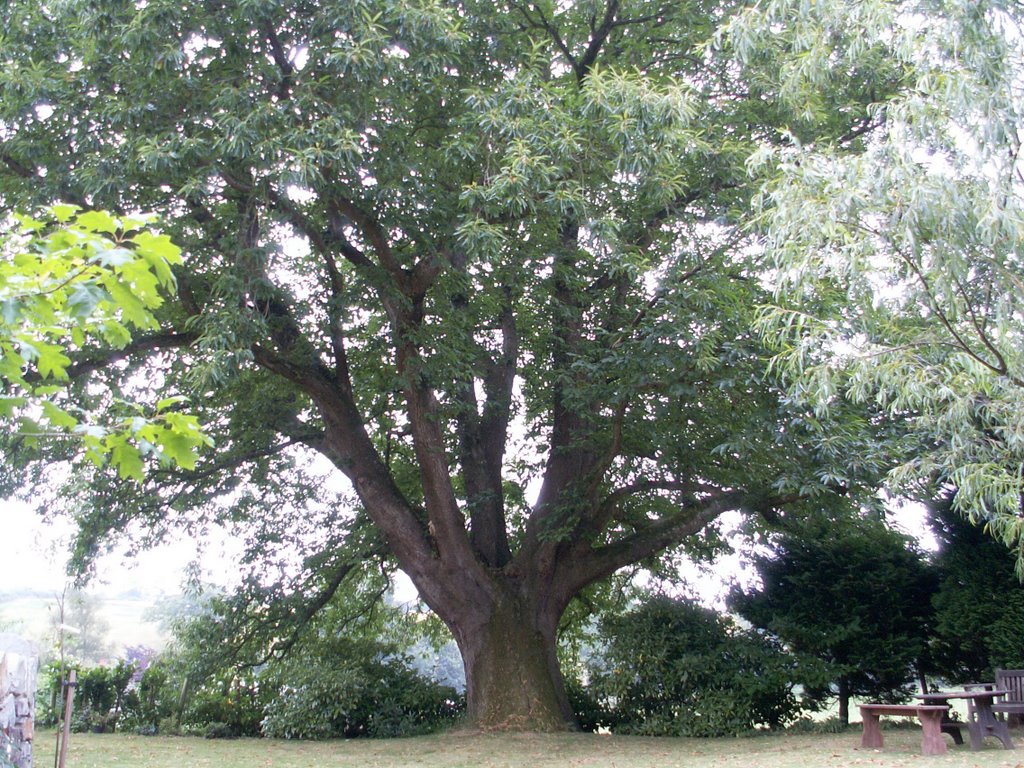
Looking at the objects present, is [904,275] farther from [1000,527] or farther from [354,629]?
[354,629]

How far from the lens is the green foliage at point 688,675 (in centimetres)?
1059

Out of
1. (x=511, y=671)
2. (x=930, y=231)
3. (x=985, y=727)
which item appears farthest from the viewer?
(x=511, y=671)

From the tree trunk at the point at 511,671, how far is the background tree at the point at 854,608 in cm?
295

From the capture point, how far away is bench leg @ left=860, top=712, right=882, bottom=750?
27.6 feet

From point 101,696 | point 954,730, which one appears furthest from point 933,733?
point 101,696

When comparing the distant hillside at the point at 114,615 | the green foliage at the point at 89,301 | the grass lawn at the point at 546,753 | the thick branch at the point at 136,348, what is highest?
the thick branch at the point at 136,348

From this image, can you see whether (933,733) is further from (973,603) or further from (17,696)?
(17,696)

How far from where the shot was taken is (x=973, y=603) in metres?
10.1

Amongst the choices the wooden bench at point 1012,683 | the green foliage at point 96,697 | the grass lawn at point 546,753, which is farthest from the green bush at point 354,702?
the wooden bench at point 1012,683

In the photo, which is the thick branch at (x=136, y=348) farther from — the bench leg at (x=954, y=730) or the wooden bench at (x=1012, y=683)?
the wooden bench at (x=1012, y=683)

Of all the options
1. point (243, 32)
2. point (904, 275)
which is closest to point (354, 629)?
point (243, 32)

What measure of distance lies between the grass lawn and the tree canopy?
95 cm

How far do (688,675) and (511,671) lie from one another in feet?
7.45

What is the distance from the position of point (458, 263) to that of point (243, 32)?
3.26m
